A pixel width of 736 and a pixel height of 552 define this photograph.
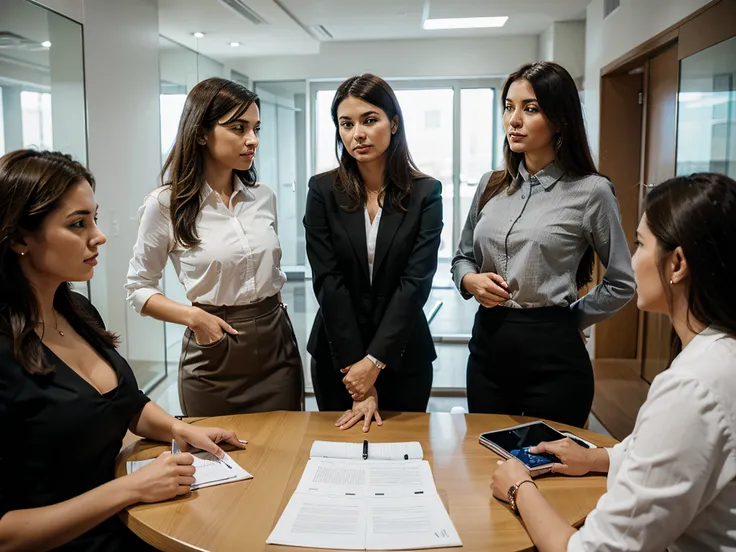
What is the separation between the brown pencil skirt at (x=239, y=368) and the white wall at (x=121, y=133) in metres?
1.89

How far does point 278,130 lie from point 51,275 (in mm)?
2911

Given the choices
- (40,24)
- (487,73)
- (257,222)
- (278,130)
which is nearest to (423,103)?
(487,73)

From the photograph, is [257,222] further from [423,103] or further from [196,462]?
[423,103]

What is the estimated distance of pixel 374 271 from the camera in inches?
76.5

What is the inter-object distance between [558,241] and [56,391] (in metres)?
1.31

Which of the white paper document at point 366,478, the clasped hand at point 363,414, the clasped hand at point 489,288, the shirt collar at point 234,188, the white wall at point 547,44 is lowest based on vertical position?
the white paper document at point 366,478

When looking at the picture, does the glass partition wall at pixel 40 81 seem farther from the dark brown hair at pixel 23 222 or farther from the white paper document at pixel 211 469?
the white paper document at pixel 211 469

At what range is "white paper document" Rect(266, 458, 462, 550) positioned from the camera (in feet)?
3.94

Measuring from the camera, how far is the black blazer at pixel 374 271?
190 cm

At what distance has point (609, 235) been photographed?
1834mm

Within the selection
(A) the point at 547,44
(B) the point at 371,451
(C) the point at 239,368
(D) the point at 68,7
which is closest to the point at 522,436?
(B) the point at 371,451

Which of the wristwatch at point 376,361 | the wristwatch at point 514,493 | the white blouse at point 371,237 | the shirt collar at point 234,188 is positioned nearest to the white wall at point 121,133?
the shirt collar at point 234,188

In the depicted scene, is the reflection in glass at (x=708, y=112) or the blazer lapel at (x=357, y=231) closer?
the blazer lapel at (x=357, y=231)

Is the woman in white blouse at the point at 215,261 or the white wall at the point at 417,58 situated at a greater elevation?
the white wall at the point at 417,58
